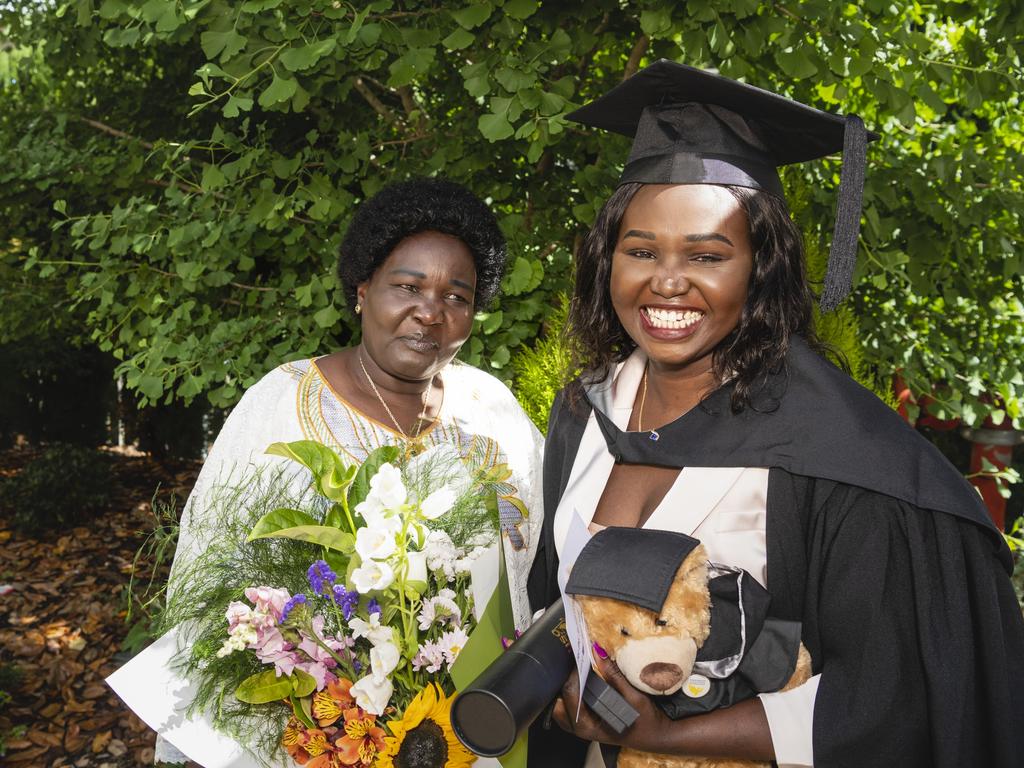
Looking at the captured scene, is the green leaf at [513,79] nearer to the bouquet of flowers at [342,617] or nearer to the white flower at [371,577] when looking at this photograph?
the bouquet of flowers at [342,617]

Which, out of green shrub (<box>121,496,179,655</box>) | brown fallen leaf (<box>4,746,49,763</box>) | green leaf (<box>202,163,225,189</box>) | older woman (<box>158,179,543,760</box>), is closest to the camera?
green shrub (<box>121,496,179,655</box>)

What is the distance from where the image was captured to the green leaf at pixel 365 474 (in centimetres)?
157

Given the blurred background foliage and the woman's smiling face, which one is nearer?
the woman's smiling face

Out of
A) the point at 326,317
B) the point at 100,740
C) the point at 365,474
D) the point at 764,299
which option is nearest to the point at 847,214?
the point at 764,299

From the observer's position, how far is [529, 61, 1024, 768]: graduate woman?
4.72 ft

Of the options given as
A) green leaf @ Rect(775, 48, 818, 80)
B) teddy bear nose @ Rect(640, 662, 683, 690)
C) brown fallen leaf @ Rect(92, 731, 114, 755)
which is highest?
green leaf @ Rect(775, 48, 818, 80)

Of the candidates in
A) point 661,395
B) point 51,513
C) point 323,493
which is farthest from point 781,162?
point 51,513

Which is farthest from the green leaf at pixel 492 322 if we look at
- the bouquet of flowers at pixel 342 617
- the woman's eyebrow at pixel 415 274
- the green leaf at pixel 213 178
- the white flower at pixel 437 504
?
the white flower at pixel 437 504

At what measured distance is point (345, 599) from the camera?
4.67ft

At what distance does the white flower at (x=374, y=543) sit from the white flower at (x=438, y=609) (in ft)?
0.49

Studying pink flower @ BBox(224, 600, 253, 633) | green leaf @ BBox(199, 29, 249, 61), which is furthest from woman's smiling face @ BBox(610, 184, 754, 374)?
green leaf @ BBox(199, 29, 249, 61)

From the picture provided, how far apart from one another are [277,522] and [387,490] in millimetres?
193

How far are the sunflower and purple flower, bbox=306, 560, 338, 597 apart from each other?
24cm

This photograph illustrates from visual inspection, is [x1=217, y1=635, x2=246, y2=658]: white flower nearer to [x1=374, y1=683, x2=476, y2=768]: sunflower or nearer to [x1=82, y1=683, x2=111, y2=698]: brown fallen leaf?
[x1=374, y1=683, x2=476, y2=768]: sunflower
